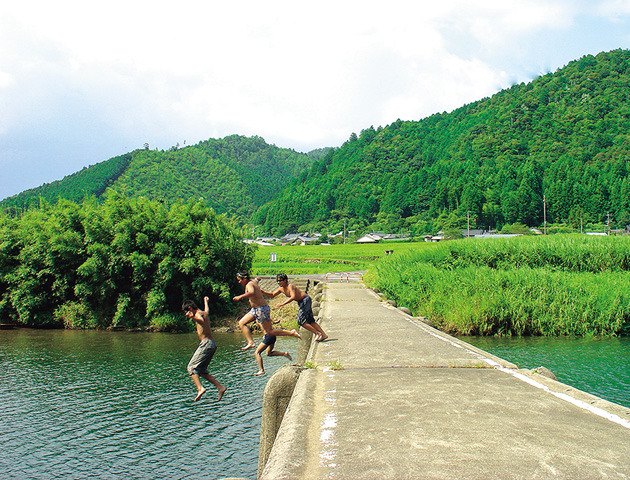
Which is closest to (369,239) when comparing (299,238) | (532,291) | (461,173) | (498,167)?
(299,238)

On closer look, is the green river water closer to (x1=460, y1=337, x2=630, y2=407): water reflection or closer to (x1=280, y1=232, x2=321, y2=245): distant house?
(x1=460, y1=337, x2=630, y2=407): water reflection

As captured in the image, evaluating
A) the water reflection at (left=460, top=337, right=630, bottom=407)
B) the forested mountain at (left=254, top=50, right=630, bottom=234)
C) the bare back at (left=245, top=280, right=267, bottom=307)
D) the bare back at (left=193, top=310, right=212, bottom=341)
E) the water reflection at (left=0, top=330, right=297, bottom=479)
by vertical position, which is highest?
the forested mountain at (left=254, top=50, right=630, bottom=234)

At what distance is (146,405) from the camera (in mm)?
14820

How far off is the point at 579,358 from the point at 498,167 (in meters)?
110

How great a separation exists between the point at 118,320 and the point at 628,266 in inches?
1125

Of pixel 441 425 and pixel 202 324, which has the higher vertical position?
pixel 202 324

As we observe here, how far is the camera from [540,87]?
5266 inches

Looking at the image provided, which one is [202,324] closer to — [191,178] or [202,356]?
[202,356]

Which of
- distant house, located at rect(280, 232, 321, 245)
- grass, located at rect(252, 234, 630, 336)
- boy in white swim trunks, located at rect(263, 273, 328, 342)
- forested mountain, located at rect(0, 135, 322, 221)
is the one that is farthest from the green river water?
forested mountain, located at rect(0, 135, 322, 221)

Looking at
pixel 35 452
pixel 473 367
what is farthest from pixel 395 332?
pixel 35 452

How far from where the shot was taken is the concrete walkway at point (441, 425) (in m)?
3.92

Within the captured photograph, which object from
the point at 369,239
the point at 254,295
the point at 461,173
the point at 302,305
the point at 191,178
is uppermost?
the point at 191,178

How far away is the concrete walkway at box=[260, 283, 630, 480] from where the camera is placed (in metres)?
3.92

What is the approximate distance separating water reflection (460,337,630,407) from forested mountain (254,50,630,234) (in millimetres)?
81838
